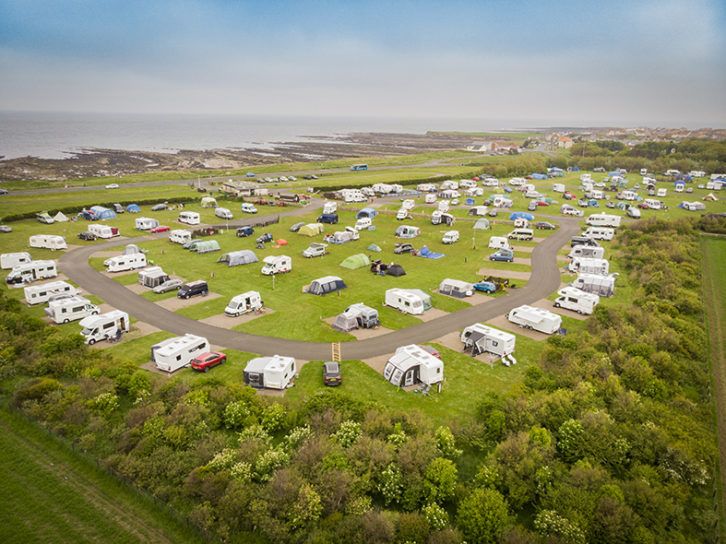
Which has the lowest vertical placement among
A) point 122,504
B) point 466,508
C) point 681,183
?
point 122,504

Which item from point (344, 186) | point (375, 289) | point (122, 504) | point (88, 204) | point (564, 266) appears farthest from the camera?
point (344, 186)

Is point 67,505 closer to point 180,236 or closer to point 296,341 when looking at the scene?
point 296,341

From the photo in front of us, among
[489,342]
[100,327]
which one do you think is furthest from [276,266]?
[489,342]

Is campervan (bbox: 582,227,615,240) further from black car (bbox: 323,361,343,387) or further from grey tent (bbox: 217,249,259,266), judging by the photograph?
black car (bbox: 323,361,343,387)

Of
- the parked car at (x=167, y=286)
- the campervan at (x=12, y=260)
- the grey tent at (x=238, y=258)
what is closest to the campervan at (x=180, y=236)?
the grey tent at (x=238, y=258)

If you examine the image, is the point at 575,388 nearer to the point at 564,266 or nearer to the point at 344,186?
the point at 564,266

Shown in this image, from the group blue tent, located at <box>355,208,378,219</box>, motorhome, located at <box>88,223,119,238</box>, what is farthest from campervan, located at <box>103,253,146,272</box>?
blue tent, located at <box>355,208,378,219</box>

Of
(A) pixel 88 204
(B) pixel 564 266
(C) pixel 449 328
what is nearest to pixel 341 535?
(C) pixel 449 328
